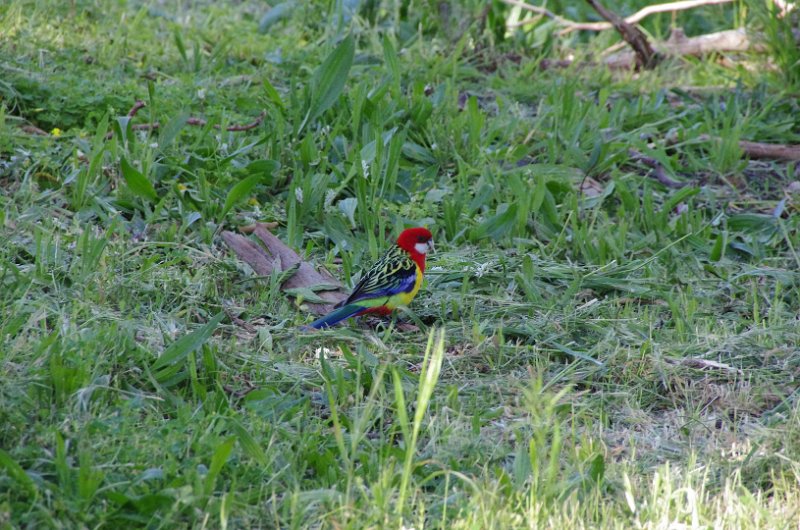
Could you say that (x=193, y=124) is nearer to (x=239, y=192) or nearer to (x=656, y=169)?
(x=239, y=192)

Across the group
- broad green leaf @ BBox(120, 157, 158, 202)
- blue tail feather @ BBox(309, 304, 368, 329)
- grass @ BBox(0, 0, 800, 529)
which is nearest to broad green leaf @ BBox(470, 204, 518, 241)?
grass @ BBox(0, 0, 800, 529)

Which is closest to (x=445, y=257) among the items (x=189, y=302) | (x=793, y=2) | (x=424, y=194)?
(x=424, y=194)

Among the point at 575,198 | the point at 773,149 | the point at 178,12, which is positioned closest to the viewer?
the point at 575,198

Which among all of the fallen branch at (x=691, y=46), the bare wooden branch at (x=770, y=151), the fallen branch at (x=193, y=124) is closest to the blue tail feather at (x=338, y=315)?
the fallen branch at (x=193, y=124)

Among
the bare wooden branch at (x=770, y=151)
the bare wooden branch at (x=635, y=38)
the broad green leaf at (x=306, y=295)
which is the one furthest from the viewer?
the bare wooden branch at (x=635, y=38)

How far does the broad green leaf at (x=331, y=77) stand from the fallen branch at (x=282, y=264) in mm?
972

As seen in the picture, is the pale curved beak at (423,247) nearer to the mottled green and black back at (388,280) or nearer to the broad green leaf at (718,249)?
the mottled green and black back at (388,280)

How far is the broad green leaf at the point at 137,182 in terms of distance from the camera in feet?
14.4

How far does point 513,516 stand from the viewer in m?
2.64

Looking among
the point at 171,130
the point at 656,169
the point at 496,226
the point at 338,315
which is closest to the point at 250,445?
the point at 338,315

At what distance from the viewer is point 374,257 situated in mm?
4445

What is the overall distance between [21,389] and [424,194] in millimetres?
2434

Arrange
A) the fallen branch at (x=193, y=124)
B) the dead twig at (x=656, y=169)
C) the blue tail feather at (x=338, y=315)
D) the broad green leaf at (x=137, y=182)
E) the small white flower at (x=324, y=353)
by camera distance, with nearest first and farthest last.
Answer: the small white flower at (x=324, y=353), the blue tail feather at (x=338, y=315), the broad green leaf at (x=137, y=182), the fallen branch at (x=193, y=124), the dead twig at (x=656, y=169)

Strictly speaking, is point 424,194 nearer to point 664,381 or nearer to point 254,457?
point 664,381
